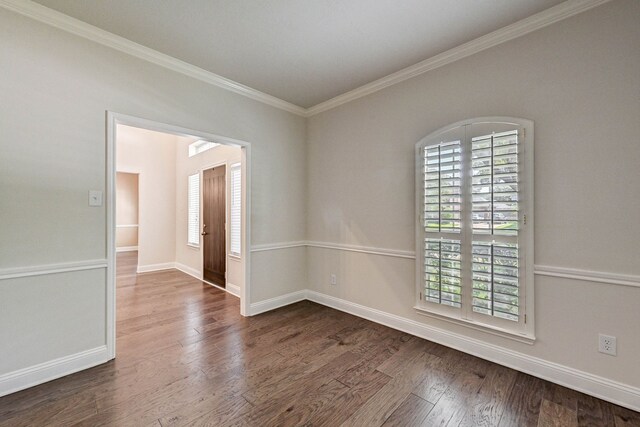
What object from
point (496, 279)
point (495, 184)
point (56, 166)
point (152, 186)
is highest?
point (152, 186)

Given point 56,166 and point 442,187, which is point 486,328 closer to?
point 442,187

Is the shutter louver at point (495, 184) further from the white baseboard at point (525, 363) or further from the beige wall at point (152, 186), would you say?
the beige wall at point (152, 186)

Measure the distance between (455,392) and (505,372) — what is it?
0.58 meters

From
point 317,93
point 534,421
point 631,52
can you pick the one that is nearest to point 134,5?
point 317,93

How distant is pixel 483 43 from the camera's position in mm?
2434

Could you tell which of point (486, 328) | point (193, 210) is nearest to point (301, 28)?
point (486, 328)

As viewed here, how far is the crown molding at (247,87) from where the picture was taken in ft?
6.67

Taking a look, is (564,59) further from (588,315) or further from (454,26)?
(588,315)

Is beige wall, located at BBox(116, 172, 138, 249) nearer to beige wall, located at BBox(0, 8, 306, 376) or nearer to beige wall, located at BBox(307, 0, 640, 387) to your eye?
beige wall, located at BBox(0, 8, 306, 376)

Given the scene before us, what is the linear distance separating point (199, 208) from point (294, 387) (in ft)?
14.3

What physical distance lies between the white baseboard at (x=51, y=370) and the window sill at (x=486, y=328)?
3045mm

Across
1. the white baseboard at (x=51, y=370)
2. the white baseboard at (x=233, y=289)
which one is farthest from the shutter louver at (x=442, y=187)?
the white baseboard at (x=51, y=370)

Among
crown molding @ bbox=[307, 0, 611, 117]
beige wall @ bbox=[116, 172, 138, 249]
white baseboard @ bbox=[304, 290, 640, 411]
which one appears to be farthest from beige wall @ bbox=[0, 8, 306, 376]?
beige wall @ bbox=[116, 172, 138, 249]

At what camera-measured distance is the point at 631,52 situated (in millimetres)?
1848
